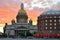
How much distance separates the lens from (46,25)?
525ft

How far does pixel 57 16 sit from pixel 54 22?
335cm

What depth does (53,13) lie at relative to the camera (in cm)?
15988

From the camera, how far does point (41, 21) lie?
167m

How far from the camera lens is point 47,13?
6407 inches

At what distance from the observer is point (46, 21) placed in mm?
160250

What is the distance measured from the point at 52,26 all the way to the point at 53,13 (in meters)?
6.57

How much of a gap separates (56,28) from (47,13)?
371 inches

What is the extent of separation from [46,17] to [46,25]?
4001 millimetres

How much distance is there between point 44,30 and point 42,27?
1.84 meters

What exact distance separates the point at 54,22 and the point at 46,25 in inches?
176

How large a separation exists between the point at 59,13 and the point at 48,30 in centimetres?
1022

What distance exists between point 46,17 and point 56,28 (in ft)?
24.4

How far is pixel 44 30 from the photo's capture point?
6393 inches
